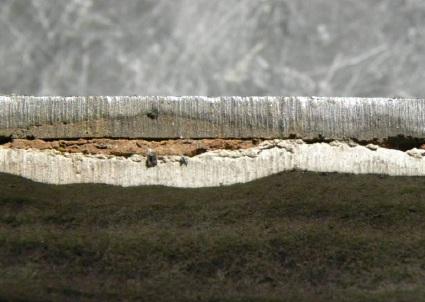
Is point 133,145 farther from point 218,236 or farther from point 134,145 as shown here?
point 218,236

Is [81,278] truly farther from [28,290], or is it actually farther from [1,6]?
[1,6]

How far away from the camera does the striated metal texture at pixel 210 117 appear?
2.04 ft

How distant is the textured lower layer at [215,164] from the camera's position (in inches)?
24.7

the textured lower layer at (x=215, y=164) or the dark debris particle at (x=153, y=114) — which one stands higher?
the dark debris particle at (x=153, y=114)

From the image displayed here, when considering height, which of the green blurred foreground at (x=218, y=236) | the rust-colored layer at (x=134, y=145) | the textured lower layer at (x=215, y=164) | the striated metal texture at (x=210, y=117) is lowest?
the green blurred foreground at (x=218, y=236)

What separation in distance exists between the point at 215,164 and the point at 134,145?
0.07 metres

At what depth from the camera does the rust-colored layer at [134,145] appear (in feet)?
2.07

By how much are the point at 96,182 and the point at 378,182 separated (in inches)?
9.6

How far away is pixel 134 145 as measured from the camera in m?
0.63

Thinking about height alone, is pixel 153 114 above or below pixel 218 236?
above

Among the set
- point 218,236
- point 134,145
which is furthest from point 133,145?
point 218,236

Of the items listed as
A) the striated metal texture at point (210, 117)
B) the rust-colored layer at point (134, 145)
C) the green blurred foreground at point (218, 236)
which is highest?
the striated metal texture at point (210, 117)

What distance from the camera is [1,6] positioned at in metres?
1.17

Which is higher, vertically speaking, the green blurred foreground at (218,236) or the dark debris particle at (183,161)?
the dark debris particle at (183,161)
